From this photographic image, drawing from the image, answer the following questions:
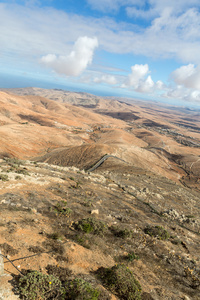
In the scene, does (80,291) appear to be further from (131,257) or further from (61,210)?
(61,210)

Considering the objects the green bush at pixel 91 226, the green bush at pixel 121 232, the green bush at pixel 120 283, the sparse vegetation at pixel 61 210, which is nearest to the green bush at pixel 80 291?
the green bush at pixel 120 283

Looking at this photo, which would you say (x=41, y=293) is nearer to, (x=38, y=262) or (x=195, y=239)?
(x=38, y=262)

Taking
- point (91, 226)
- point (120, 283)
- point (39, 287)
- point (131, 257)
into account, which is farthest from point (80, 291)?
point (91, 226)

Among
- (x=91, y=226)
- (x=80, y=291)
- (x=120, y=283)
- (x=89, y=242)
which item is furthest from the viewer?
(x=91, y=226)

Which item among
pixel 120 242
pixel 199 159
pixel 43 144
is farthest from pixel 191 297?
pixel 199 159

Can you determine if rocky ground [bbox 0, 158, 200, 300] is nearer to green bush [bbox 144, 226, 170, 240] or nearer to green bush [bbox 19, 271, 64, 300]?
green bush [bbox 144, 226, 170, 240]

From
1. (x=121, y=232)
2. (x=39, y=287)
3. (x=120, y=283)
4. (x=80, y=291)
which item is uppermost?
(x=39, y=287)

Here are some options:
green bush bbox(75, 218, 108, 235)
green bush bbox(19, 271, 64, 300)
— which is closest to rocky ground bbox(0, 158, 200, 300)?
→ green bush bbox(75, 218, 108, 235)

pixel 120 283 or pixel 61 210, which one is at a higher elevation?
pixel 120 283
